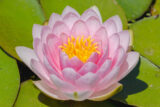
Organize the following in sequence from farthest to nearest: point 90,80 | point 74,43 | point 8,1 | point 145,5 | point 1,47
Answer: point 145,5 → point 8,1 → point 1,47 → point 74,43 → point 90,80

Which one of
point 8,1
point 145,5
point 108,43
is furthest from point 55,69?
point 145,5

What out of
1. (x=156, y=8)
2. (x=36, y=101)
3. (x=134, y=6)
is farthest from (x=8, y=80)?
(x=156, y=8)

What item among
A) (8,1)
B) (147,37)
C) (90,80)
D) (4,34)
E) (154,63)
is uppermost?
(8,1)

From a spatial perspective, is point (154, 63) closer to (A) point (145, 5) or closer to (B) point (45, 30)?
(A) point (145, 5)

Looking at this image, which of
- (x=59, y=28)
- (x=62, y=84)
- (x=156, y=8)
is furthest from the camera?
(x=156, y=8)

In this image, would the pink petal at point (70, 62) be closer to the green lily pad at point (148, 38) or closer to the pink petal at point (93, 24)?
the pink petal at point (93, 24)

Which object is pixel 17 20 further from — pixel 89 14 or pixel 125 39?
pixel 125 39

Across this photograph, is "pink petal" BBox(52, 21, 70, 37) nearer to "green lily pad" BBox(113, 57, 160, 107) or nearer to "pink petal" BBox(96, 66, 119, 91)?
"pink petal" BBox(96, 66, 119, 91)
